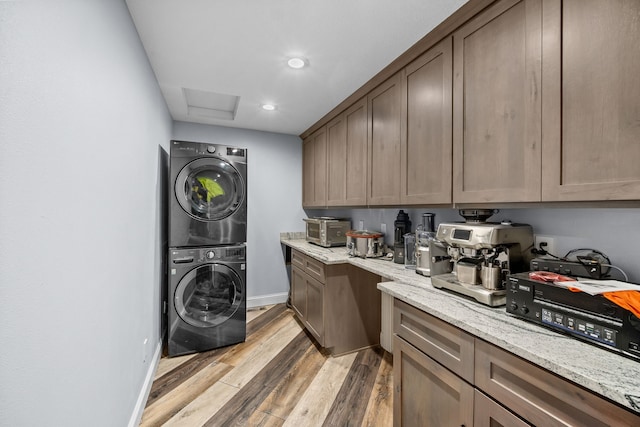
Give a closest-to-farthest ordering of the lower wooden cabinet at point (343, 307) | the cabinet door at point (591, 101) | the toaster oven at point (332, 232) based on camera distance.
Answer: the cabinet door at point (591, 101) → the lower wooden cabinet at point (343, 307) → the toaster oven at point (332, 232)

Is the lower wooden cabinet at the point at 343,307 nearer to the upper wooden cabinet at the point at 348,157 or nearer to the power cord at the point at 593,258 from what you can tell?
the upper wooden cabinet at the point at 348,157

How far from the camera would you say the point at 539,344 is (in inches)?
35.5

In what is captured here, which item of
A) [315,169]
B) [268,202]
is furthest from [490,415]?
[268,202]

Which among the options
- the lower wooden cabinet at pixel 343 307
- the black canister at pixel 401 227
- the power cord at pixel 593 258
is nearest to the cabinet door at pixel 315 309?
the lower wooden cabinet at pixel 343 307

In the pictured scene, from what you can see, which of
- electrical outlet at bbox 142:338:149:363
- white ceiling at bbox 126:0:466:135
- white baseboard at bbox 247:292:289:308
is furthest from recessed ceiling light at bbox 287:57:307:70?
white baseboard at bbox 247:292:289:308

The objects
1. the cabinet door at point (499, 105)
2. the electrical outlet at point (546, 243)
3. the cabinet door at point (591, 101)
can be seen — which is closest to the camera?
the cabinet door at point (591, 101)

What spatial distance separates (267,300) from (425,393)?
2774 millimetres

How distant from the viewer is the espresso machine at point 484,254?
49.9 inches

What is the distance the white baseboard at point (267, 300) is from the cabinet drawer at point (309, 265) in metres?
0.85

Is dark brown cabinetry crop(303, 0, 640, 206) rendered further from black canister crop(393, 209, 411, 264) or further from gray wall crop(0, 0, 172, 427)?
gray wall crop(0, 0, 172, 427)

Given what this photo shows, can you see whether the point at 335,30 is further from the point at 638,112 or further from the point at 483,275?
the point at 483,275

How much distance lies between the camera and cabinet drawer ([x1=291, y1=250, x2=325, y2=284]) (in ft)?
8.23

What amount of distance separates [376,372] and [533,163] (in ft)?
6.30

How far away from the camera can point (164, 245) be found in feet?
8.91
